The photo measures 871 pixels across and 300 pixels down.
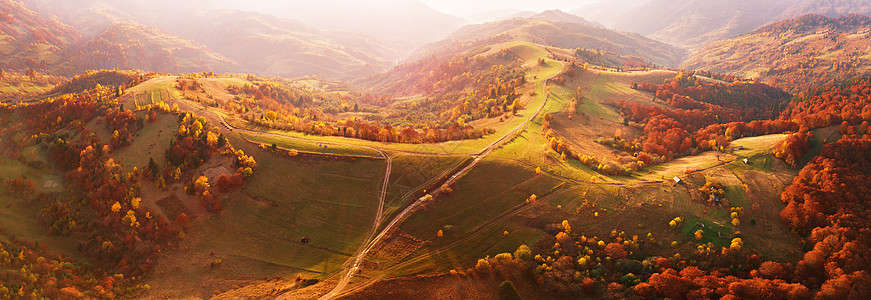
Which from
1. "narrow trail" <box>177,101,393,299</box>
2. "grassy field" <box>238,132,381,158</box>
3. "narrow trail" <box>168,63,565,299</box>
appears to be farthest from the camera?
"grassy field" <box>238,132,381,158</box>

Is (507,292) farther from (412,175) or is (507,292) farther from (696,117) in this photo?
(696,117)

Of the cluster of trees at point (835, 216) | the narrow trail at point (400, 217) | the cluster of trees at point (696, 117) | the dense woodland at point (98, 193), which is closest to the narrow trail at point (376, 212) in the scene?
the narrow trail at point (400, 217)

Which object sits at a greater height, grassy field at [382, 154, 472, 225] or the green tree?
grassy field at [382, 154, 472, 225]

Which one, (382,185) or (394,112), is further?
(394,112)

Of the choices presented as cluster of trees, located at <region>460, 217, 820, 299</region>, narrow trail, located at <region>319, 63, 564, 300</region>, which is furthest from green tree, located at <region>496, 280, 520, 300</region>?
narrow trail, located at <region>319, 63, 564, 300</region>

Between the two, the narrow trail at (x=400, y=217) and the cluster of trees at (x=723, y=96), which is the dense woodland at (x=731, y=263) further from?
the cluster of trees at (x=723, y=96)

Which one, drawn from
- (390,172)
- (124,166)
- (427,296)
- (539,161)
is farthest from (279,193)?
(539,161)

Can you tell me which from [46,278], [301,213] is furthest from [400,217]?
[46,278]

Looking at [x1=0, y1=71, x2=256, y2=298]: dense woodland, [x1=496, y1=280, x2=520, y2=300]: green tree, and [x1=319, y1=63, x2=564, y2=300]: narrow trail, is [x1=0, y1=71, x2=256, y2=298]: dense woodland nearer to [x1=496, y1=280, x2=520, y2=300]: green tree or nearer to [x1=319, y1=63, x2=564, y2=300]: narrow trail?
[x1=319, y1=63, x2=564, y2=300]: narrow trail

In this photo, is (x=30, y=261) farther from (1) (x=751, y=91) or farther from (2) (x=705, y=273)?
(1) (x=751, y=91)

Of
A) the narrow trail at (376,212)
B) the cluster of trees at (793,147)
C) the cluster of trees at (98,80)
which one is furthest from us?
the cluster of trees at (98,80)

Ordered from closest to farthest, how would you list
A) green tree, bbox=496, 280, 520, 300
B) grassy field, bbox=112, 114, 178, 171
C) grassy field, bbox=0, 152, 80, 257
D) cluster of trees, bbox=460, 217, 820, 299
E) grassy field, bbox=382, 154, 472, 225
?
cluster of trees, bbox=460, 217, 820, 299
green tree, bbox=496, 280, 520, 300
grassy field, bbox=0, 152, 80, 257
grassy field, bbox=382, 154, 472, 225
grassy field, bbox=112, 114, 178, 171
